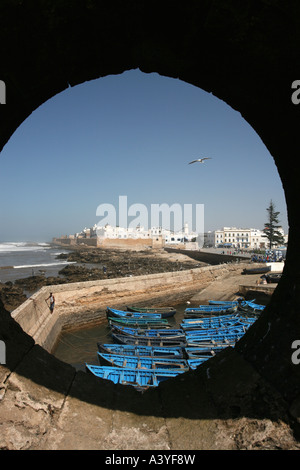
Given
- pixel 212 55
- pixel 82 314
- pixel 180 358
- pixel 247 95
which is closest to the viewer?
pixel 212 55

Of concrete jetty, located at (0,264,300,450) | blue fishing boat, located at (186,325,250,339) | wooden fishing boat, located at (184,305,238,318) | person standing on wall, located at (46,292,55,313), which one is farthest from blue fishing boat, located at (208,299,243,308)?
concrete jetty, located at (0,264,300,450)

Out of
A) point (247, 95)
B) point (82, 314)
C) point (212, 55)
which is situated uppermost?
point (212, 55)

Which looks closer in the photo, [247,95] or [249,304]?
[247,95]

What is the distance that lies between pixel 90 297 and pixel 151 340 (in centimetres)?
715

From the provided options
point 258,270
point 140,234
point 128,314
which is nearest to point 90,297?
point 128,314

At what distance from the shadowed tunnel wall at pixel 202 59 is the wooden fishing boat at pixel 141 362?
8240 mm

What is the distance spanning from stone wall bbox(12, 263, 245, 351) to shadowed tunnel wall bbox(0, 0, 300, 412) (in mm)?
10297

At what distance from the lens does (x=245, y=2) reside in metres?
1.67

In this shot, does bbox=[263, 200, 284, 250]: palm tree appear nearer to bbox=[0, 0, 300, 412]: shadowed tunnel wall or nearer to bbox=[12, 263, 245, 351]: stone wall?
bbox=[12, 263, 245, 351]: stone wall

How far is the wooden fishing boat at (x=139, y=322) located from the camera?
15809 mm

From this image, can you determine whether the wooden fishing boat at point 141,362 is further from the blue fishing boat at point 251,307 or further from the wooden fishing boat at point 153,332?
the blue fishing boat at point 251,307
